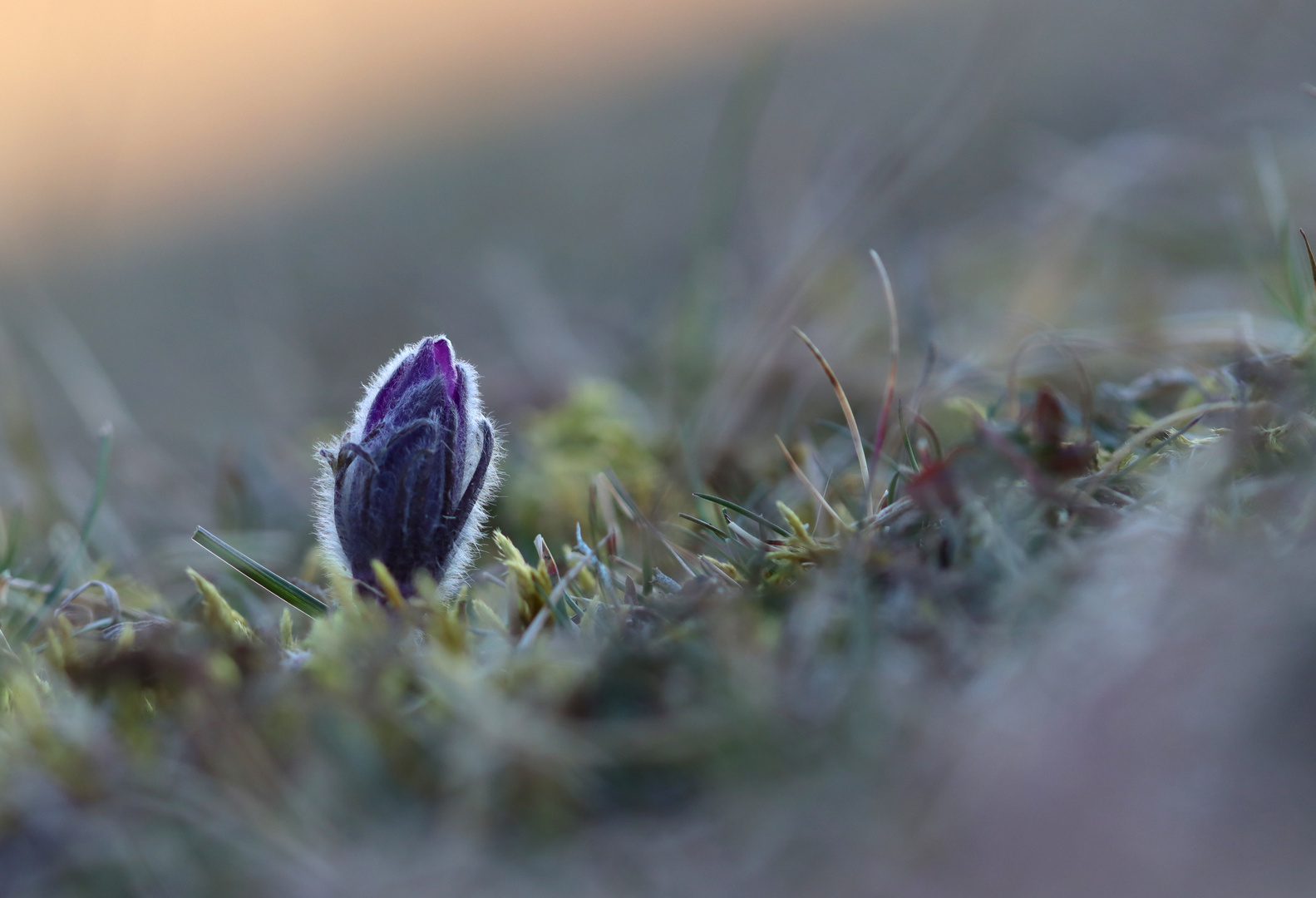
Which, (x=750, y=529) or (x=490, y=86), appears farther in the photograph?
(x=490, y=86)

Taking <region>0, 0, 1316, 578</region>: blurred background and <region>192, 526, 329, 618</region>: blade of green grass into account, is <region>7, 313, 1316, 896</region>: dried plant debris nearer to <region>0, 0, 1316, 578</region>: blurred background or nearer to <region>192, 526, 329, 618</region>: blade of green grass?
<region>192, 526, 329, 618</region>: blade of green grass

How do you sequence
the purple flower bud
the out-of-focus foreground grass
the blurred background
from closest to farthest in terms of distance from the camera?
1. the out-of-focus foreground grass
2. the purple flower bud
3. the blurred background

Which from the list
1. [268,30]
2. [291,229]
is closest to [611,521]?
[291,229]

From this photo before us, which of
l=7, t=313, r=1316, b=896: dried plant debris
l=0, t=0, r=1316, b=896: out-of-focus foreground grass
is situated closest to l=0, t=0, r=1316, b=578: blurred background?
l=0, t=0, r=1316, b=896: out-of-focus foreground grass

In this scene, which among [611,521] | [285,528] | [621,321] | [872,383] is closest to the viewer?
[611,521]

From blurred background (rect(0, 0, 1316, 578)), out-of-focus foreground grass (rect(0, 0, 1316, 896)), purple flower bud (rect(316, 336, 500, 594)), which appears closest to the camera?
out-of-focus foreground grass (rect(0, 0, 1316, 896))

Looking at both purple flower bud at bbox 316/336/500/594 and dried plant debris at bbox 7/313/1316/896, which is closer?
dried plant debris at bbox 7/313/1316/896

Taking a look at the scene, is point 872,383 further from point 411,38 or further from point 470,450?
point 411,38
